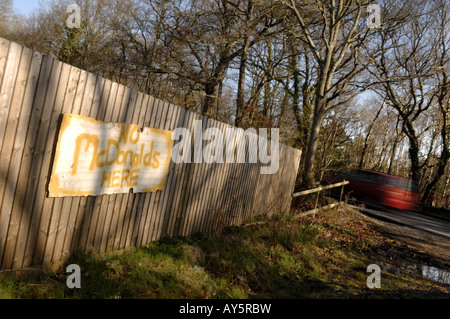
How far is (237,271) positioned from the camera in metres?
4.14

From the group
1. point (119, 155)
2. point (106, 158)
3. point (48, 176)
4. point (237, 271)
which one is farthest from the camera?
point (237, 271)

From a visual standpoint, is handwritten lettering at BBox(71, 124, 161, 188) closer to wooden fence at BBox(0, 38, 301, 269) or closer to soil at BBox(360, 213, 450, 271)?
wooden fence at BBox(0, 38, 301, 269)

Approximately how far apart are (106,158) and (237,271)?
2.25 metres

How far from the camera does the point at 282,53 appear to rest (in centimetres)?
1568

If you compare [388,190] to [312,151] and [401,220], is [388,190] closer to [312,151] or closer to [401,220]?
[401,220]

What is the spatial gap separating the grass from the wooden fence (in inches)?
9.4

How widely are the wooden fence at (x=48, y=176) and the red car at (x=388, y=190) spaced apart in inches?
352

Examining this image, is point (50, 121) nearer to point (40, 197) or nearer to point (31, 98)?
point (31, 98)

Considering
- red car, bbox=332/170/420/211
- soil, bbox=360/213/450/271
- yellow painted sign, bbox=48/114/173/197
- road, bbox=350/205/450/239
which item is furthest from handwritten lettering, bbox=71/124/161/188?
red car, bbox=332/170/420/211

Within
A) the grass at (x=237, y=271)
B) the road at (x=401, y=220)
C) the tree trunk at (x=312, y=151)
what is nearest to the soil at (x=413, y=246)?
the grass at (x=237, y=271)

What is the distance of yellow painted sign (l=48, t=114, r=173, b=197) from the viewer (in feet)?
10.2

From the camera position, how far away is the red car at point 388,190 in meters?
11.9

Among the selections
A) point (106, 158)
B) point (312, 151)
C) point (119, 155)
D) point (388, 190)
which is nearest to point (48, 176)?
point (106, 158)

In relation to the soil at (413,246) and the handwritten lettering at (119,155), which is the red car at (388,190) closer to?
the soil at (413,246)
